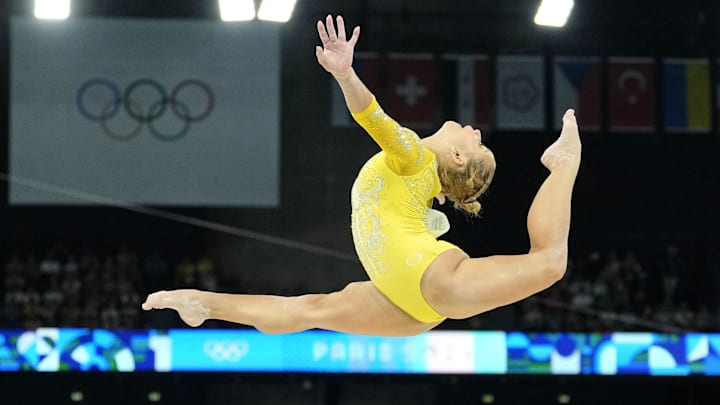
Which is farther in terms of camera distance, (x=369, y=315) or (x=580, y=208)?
(x=580, y=208)

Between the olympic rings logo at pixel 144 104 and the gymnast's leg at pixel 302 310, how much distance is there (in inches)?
255

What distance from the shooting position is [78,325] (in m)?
10.8

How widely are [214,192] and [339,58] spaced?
23.0ft

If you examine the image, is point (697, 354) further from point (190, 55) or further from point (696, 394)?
point (190, 55)

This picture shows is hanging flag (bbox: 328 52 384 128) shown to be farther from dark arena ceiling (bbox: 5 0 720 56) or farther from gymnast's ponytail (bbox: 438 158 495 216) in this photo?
gymnast's ponytail (bbox: 438 158 495 216)

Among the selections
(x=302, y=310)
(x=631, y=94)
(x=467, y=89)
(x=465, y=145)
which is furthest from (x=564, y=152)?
(x=631, y=94)

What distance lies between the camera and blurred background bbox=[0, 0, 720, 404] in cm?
1101

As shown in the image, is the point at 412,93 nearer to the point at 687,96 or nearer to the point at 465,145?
the point at 687,96

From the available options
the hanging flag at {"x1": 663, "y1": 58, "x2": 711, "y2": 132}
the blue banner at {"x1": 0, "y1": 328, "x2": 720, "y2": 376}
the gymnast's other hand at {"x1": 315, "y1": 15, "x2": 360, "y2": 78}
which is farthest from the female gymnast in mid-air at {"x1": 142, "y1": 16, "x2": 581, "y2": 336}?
the hanging flag at {"x1": 663, "y1": 58, "x2": 711, "y2": 132}

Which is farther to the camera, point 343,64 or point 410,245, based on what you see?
point 410,245

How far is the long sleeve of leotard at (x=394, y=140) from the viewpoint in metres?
4.40

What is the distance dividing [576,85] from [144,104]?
4.06 m

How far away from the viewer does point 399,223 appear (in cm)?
467

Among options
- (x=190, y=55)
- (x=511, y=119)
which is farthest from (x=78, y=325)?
(x=511, y=119)
